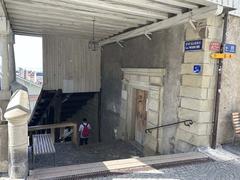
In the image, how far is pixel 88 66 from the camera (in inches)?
432

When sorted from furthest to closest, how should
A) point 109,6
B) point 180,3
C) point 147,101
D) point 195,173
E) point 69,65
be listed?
point 69,65 < point 147,101 < point 109,6 < point 180,3 < point 195,173

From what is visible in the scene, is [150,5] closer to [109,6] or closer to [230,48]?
[109,6]

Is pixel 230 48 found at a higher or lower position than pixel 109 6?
lower

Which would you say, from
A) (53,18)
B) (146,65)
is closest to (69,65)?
(53,18)

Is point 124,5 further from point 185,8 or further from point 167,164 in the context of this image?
point 167,164

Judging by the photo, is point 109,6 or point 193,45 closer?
point 109,6

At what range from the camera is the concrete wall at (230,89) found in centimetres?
541

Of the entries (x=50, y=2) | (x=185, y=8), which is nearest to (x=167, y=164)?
(x=185, y=8)

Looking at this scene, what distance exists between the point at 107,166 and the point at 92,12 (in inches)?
146

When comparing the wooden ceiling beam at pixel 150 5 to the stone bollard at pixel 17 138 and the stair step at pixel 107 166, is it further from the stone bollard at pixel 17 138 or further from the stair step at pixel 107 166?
the stair step at pixel 107 166

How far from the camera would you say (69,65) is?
34.8 feet

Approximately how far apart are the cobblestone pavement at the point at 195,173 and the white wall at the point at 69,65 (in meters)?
7.34

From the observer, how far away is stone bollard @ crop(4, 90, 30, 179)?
3354mm

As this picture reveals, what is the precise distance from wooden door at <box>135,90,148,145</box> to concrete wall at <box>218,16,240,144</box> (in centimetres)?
253
